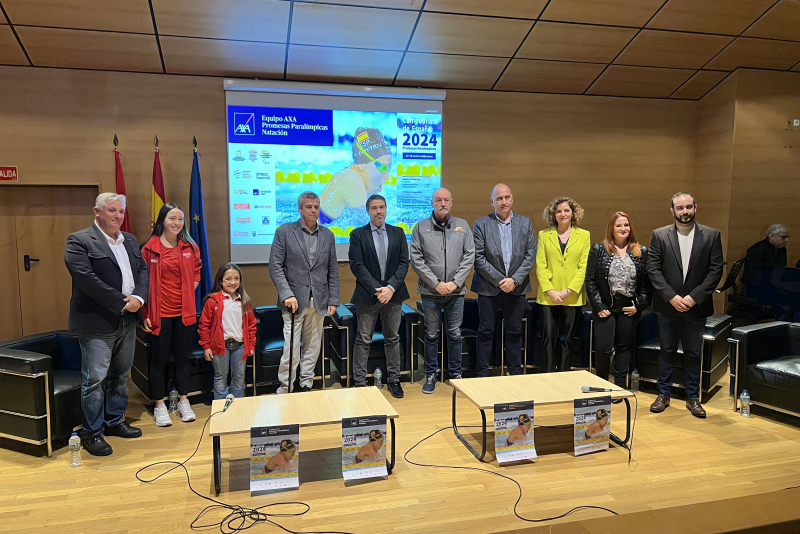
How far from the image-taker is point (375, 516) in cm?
267

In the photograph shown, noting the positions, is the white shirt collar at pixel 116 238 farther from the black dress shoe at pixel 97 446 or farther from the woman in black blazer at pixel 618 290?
the woman in black blazer at pixel 618 290

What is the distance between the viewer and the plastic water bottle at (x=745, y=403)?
3.98 meters

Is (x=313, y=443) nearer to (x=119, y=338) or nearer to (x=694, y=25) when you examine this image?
(x=119, y=338)

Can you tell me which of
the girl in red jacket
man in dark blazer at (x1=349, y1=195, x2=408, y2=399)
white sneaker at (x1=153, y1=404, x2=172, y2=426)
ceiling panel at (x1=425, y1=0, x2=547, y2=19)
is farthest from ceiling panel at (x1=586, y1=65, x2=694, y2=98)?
white sneaker at (x1=153, y1=404, x2=172, y2=426)

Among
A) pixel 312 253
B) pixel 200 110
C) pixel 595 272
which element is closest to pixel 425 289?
pixel 312 253

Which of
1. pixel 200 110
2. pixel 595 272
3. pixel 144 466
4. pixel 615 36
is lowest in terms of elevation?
pixel 144 466

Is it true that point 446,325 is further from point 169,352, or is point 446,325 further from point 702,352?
point 169,352

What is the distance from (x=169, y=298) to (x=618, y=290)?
338cm

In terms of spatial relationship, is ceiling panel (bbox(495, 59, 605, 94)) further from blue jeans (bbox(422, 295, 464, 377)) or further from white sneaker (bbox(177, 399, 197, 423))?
white sneaker (bbox(177, 399, 197, 423))

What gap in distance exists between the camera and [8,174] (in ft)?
16.3

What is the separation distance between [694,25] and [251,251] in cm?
483

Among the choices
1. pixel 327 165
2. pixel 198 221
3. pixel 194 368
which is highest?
pixel 327 165

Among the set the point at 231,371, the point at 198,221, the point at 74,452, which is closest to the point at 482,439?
the point at 231,371

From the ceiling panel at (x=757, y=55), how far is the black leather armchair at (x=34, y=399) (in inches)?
262
